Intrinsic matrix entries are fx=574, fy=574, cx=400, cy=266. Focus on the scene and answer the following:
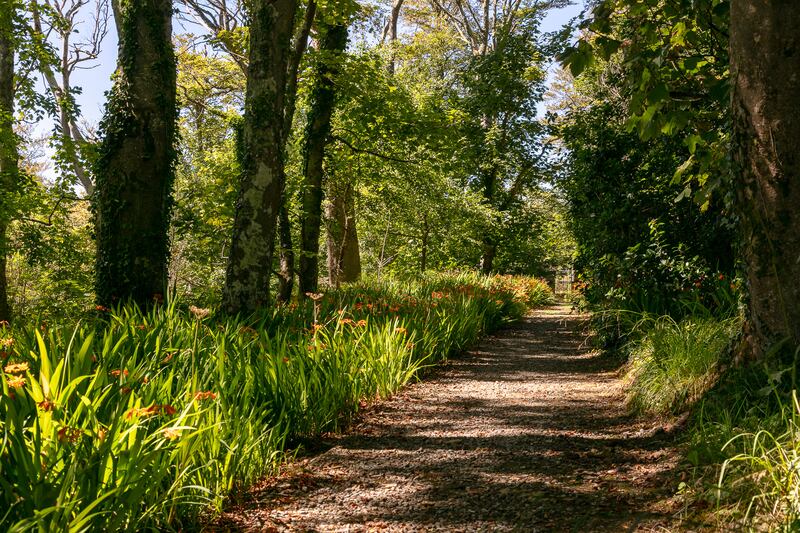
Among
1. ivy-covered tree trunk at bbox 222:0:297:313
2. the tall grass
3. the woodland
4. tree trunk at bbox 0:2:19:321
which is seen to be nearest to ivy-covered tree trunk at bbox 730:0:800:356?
the woodland

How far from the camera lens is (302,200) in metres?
12.1

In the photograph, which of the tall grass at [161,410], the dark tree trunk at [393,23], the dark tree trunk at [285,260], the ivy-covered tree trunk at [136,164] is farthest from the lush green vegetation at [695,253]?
the dark tree trunk at [393,23]

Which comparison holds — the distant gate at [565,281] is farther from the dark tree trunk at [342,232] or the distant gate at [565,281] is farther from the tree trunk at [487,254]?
the dark tree trunk at [342,232]

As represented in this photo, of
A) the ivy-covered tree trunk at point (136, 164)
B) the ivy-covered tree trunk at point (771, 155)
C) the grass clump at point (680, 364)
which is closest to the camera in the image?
the ivy-covered tree trunk at point (771, 155)

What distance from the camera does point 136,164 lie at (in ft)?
21.7

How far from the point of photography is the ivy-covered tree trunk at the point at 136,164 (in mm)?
6527

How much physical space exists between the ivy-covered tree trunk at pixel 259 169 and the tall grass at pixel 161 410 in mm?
408

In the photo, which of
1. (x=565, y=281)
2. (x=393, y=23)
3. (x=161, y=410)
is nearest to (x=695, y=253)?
(x=161, y=410)

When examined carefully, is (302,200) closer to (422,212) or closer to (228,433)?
(422,212)

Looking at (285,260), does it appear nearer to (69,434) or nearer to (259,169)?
(259,169)

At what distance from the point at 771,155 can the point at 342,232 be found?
42.1 feet

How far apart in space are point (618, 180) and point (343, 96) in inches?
263

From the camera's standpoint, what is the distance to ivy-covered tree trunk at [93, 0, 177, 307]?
21.4ft

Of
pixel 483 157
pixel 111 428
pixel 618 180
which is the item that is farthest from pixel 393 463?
pixel 483 157
